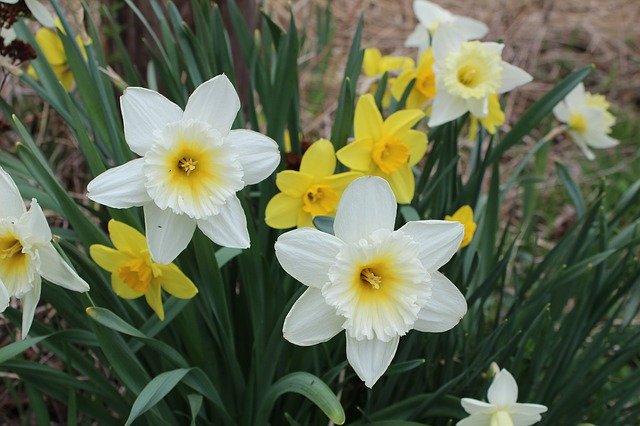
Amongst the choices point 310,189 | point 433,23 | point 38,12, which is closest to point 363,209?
point 310,189

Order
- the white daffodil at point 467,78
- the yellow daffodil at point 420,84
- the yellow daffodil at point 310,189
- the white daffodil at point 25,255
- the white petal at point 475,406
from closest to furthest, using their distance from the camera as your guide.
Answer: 1. the white daffodil at point 25,255
2. the white petal at point 475,406
3. the yellow daffodil at point 310,189
4. the white daffodil at point 467,78
5. the yellow daffodil at point 420,84

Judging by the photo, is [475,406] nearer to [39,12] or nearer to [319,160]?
[319,160]

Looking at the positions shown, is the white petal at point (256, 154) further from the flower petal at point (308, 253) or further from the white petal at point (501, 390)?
the white petal at point (501, 390)

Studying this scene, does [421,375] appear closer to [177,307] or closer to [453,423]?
[453,423]

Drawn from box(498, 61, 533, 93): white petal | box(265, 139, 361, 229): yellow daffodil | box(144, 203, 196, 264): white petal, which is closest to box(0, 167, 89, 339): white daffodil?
box(144, 203, 196, 264): white petal

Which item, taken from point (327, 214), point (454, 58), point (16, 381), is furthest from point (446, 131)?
point (16, 381)

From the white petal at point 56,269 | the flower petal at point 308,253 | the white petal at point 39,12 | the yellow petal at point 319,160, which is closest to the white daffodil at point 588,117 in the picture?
the yellow petal at point 319,160

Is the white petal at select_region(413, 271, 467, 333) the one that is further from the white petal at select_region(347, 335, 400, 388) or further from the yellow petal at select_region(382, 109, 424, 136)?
the yellow petal at select_region(382, 109, 424, 136)
